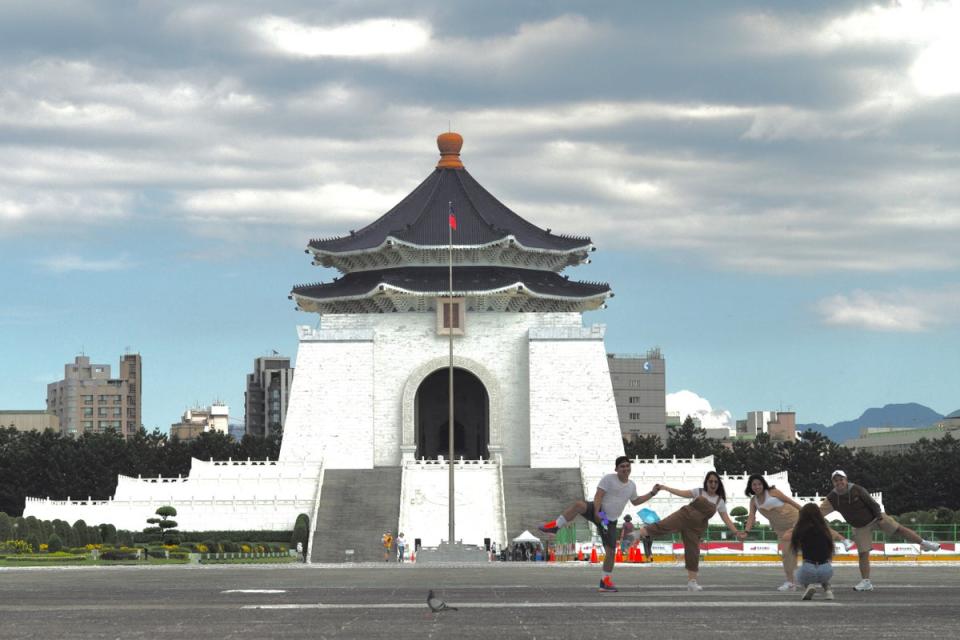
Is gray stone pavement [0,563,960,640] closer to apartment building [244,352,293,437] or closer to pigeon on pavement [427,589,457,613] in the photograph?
pigeon on pavement [427,589,457,613]

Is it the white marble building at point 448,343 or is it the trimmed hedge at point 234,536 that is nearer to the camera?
the trimmed hedge at point 234,536

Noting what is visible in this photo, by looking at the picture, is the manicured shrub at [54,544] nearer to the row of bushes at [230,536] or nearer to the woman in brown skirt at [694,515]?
the row of bushes at [230,536]

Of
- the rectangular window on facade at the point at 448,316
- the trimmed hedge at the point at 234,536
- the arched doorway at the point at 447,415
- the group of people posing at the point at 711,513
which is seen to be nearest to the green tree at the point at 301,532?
the trimmed hedge at the point at 234,536

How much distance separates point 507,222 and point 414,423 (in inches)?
406

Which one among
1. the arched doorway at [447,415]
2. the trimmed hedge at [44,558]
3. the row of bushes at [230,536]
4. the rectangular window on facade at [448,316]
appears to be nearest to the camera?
the trimmed hedge at [44,558]

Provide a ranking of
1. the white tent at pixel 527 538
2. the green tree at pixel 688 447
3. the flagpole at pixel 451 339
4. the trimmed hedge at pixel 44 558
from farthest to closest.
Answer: the green tree at pixel 688 447, the flagpole at pixel 451 339, the white tent at pixel 527 538, the trimmed hedge at pixel 44 558

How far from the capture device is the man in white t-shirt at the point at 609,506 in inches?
781

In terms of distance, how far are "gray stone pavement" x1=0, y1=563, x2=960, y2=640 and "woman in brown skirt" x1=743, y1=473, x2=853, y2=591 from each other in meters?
0.46

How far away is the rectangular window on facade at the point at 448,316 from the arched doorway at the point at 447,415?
5.89m

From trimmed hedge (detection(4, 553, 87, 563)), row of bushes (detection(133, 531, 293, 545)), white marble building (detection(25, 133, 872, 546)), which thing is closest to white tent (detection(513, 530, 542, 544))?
row of bushes (detection(133, 531, 293, 545))

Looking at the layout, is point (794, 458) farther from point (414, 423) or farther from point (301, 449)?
point (301, 449)


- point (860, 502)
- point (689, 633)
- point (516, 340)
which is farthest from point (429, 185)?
point (689, 633)

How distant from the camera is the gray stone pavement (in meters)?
13.7

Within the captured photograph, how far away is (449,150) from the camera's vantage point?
245 feet
